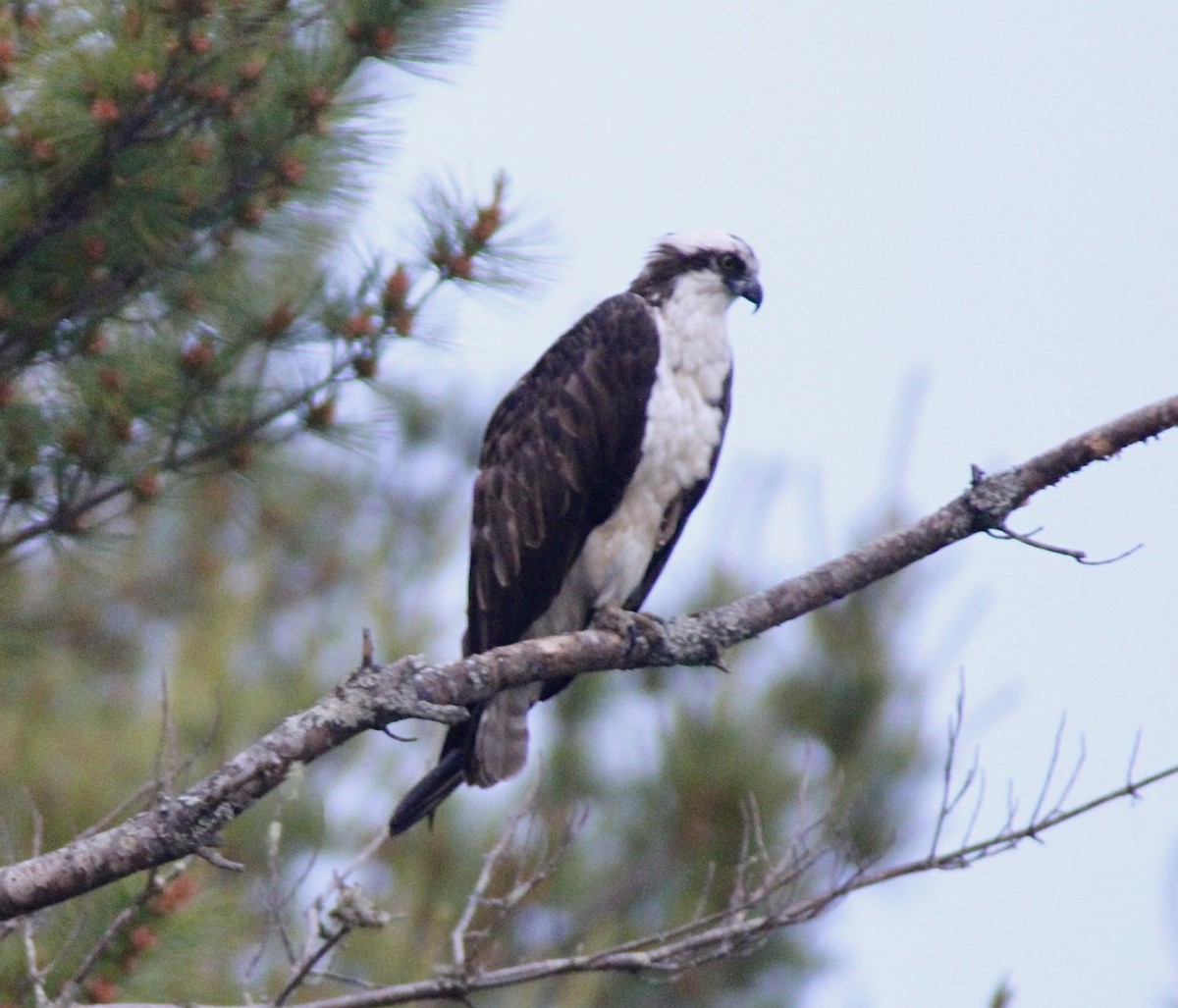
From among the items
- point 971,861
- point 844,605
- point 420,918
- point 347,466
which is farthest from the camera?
point 347,466

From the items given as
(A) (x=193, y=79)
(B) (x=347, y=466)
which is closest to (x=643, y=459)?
(A) (x=193, y=79)

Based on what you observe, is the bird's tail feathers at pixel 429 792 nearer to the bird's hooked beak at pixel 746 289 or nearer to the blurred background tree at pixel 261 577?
the blurred background tree at pixel 261 577

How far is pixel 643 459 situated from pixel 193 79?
140cm

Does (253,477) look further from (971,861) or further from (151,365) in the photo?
(971,861)

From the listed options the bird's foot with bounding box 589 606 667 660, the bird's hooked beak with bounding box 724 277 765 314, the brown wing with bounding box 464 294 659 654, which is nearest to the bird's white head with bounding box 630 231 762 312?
the bird's hooked beak with bounding box 724 277 765 314

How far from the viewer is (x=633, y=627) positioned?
4.15 metres

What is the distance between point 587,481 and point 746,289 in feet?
2.75

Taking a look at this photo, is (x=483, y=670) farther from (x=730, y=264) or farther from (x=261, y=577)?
(x=261, y=577)

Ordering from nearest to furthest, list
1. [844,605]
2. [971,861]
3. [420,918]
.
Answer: [971,861] → [420,918] → [844,605]

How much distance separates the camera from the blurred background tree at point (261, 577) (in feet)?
13.2

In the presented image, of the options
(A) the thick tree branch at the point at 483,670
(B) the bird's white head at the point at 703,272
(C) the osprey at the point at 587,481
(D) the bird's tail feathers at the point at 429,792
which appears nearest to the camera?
(A) the thick tree branch at the point at 483,670

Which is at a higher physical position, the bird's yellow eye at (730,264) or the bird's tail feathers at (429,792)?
the bird's yellow eye at (730,264)

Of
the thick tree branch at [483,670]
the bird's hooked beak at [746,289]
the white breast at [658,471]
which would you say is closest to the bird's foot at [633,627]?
the thick tree branch at [483,670]

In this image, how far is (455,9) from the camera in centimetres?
434
